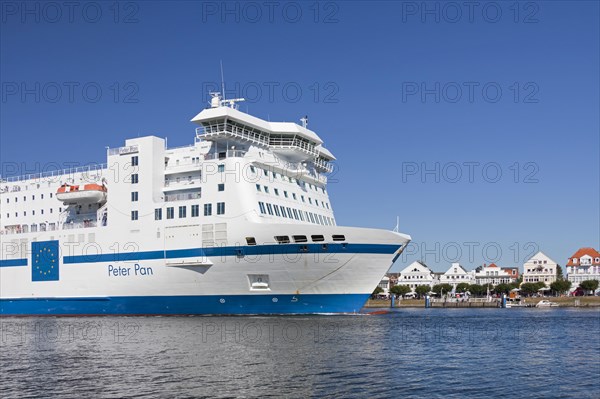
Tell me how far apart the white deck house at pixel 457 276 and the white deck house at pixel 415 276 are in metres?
3.38

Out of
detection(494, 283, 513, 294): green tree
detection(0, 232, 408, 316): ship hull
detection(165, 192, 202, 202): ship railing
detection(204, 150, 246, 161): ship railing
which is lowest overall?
detection(494, 283, 513, 294): green tree

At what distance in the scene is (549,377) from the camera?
2205 centimetres

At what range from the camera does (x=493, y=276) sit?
144m

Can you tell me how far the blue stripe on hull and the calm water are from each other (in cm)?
234

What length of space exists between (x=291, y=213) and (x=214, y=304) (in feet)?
28.0

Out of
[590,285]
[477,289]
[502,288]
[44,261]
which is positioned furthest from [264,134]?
[590,285]

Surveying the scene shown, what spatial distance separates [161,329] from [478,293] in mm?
95640

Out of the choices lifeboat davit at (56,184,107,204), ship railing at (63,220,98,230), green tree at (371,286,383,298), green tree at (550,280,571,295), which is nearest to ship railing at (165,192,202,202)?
lifeboat davit at (56,184,107,204)

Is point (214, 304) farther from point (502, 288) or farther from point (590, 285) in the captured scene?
point (590, 285)

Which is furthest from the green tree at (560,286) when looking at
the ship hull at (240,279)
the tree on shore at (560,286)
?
the ship hull at (240,279)

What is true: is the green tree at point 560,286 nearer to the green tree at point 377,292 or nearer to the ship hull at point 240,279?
the green tree at point 377,292

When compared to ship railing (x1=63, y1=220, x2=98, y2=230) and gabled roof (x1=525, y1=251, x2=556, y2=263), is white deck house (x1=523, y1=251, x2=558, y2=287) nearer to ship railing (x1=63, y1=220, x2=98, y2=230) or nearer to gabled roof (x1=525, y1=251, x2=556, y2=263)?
gabled roof (x1=525, y1=251, x2=556, y2=263)

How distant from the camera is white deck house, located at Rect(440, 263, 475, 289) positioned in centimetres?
14338

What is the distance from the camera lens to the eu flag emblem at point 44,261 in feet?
163
